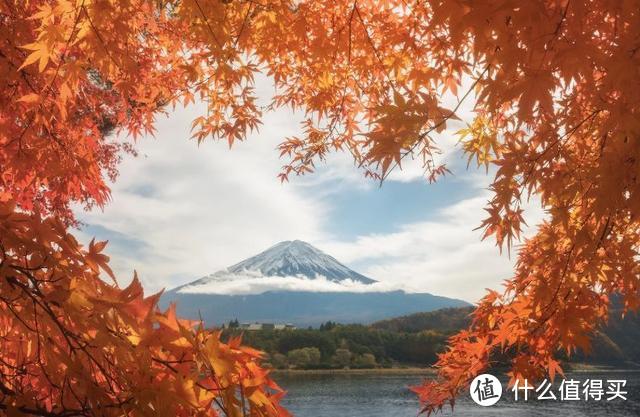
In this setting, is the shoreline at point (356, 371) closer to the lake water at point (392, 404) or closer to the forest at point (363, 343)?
the forest at point (363, 343)

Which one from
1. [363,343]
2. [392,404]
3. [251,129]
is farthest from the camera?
[363,343]

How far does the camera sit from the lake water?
27.8m

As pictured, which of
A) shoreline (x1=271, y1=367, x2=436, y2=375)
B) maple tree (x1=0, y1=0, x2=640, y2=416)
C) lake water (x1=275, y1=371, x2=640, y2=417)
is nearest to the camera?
maple tree (x1=0, y1=0, x2=640, y2=416)

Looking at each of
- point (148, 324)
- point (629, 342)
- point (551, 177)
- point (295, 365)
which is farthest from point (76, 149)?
point (629, 342)

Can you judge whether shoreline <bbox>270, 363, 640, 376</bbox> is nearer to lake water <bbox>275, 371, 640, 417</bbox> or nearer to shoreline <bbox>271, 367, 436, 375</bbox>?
shoreline <bbox>271, 367, 436, 375</bbox>

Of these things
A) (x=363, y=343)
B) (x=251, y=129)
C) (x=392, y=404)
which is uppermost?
(x=251, y=129)

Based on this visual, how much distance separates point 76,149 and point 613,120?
3365mm

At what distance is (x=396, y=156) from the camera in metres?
2.08

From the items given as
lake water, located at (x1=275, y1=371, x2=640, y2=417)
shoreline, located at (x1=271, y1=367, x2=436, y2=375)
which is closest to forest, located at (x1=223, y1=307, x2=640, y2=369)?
shoreline, located at (x1=271, y1=367, x2=436, y2=375)

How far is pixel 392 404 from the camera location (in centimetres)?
3122

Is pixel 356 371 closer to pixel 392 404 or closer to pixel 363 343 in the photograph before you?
pixel 363 343

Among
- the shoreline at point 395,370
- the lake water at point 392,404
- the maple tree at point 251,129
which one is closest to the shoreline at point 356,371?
the shoreline at point 395,370

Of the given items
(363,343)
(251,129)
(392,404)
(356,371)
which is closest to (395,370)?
(356,371)

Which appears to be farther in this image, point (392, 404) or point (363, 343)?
point (363, 343)
